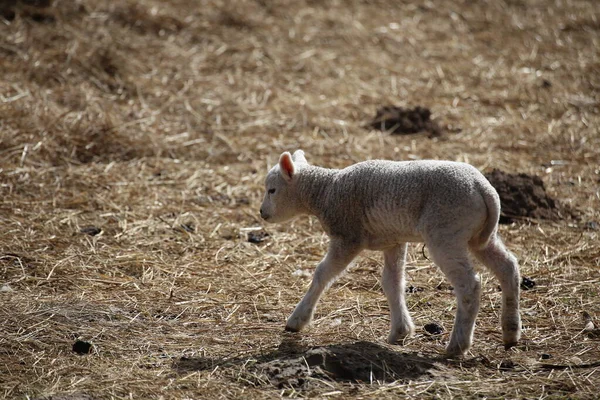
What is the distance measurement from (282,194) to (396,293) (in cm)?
129

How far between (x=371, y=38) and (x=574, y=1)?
5.41 m

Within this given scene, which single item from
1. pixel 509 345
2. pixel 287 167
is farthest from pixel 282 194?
pixel 509 345

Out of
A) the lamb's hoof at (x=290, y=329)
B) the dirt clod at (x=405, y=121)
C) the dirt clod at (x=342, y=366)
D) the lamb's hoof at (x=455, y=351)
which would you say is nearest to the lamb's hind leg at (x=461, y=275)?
the lamb's hoof at (x=455, y=351)

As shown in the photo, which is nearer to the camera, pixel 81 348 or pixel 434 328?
pixel 81 348

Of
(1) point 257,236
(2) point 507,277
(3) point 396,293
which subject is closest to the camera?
(2) point 507,277

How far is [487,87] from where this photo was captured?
1393 cm

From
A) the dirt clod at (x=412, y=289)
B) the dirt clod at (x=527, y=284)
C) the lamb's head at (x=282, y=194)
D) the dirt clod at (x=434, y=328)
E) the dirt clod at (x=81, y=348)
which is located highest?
the lamb's head at (x=282, y=194)

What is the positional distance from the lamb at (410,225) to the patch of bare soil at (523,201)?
2.83 m

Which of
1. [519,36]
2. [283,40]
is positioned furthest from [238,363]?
[519,36]

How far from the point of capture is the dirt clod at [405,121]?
1189 centimetres

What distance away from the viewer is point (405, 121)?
12.0 metres

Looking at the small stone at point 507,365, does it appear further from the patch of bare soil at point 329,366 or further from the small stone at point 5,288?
the small stone at point 5,288

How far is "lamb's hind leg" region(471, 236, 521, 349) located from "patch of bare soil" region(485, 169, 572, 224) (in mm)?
2986

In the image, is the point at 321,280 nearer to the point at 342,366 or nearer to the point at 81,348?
the point at 342,366
